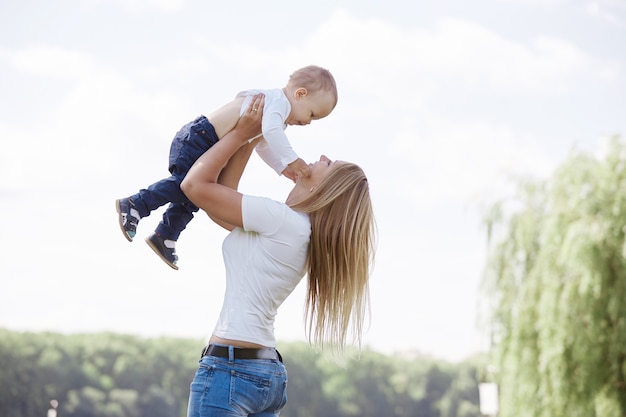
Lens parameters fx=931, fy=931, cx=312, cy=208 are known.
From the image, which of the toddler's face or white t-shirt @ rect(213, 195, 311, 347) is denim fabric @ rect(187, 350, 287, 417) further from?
the toddler's face

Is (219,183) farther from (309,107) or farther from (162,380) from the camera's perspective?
(162,380)

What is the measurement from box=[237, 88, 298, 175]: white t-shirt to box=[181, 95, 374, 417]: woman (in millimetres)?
147

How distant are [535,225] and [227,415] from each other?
28.8ft

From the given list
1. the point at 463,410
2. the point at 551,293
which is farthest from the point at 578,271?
the point at 463,410

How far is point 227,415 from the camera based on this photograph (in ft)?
7.70

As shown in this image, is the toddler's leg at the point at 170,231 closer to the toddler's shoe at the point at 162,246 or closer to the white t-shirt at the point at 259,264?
the toddler's shoe at the point at 162,246

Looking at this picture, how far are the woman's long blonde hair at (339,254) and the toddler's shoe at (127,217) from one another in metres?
0.70

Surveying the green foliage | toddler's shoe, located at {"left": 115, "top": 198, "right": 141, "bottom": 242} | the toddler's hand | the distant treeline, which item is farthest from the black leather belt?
the distant treeline

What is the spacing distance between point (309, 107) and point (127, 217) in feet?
2.28

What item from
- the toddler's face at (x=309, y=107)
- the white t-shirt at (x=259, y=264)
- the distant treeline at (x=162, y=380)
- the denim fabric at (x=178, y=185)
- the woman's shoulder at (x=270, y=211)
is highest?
the toddler's face at (x=309, y=107)

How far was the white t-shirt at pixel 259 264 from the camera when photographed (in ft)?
7.90

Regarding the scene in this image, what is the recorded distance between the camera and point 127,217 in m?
3.03

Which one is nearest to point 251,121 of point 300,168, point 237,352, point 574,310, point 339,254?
point 300,168

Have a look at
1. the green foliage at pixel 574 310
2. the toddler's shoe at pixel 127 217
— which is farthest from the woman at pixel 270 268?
the green foliage at pixel 574 310
